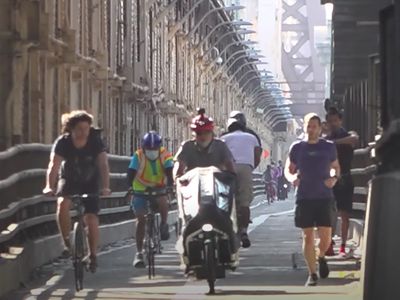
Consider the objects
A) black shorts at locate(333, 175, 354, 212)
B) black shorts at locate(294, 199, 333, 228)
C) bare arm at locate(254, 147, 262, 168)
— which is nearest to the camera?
black shorts at locate(294, 199, 333, 228)

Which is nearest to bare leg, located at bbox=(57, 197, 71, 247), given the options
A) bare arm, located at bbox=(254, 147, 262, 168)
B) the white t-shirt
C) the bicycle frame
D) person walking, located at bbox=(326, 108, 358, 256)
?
the bicycle frame

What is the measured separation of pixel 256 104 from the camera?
104m

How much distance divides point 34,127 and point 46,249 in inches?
378

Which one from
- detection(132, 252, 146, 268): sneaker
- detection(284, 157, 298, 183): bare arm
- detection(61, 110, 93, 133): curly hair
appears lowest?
detection(132, 252, 146, 268): sneaker

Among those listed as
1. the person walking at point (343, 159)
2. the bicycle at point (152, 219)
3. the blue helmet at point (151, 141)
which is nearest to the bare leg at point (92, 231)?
the bicycle at point (152, 219)

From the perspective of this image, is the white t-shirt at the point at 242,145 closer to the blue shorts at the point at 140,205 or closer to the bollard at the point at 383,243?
the blue shorts at the point at 140,205

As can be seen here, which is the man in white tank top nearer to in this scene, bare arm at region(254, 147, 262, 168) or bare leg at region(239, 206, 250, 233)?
bare arm at region(254, 147, 262, 168)

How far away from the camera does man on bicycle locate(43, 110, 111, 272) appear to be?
43.9 ft

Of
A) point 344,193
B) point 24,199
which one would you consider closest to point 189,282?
point 24,199

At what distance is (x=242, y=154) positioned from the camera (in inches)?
651

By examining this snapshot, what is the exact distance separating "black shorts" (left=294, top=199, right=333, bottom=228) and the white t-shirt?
3.57 meters

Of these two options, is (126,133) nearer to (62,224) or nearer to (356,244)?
(356,244)

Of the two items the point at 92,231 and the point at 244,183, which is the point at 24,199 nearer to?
the point at 92,231

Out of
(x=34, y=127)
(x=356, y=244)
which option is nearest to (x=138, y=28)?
(x=34, y=127)
